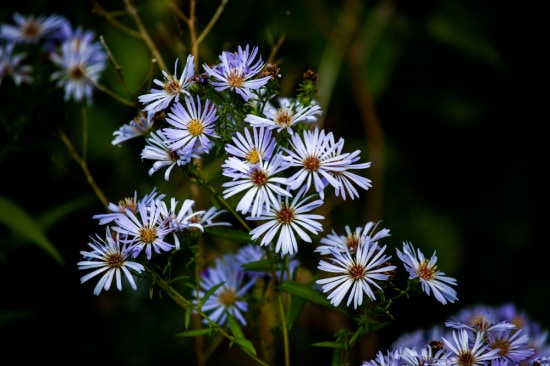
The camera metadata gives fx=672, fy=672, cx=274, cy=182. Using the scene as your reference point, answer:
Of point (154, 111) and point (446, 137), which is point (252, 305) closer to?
point (154, 111)

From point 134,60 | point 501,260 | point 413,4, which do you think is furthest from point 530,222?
point 134,60

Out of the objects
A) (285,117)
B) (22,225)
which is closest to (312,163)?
(285,117)

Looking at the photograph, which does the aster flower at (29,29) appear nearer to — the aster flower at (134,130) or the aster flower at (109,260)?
the aster flower at (134,130)

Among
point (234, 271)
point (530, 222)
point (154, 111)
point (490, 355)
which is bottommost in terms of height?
point (490, 355)

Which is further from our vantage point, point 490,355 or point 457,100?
point 457,100

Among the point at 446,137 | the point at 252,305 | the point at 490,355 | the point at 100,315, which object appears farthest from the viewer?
the point at 446,137

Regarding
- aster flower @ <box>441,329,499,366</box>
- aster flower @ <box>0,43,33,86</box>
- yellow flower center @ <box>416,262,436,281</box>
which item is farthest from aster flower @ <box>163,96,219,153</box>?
aster flower @ <box>0,43,33,86</box>

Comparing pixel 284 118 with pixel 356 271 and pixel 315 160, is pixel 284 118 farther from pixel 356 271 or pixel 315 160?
pixel 356 271

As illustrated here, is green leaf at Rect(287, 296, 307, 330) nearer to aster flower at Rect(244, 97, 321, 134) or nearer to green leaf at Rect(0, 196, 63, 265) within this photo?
aster flower at Rect(244, 97, 321, 134)
